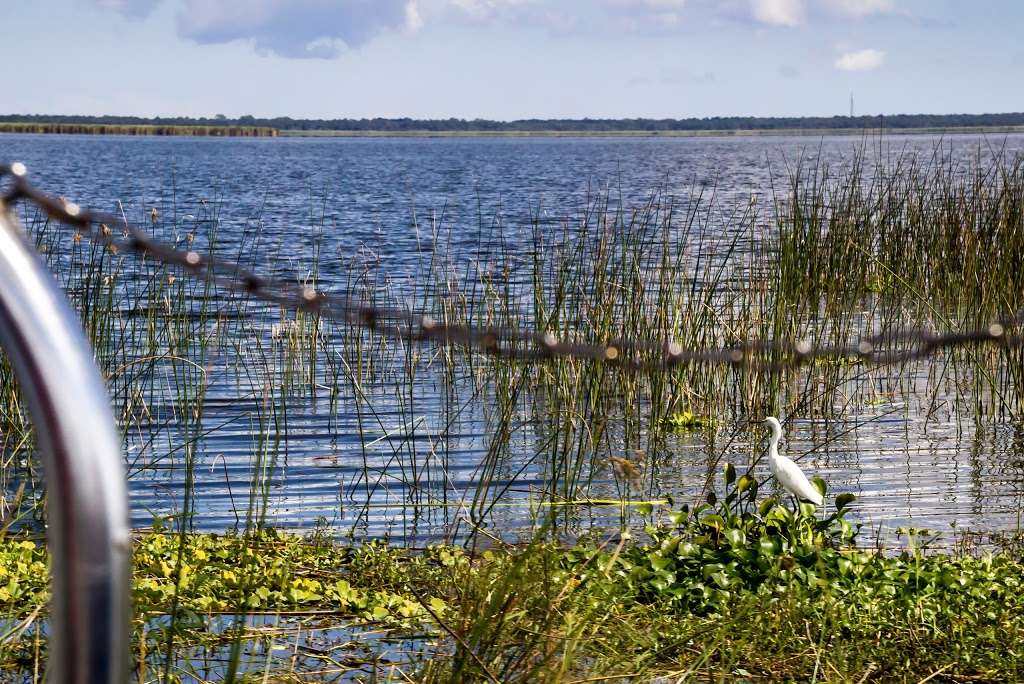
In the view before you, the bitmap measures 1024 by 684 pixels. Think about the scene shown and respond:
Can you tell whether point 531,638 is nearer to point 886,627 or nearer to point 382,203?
point 886,627

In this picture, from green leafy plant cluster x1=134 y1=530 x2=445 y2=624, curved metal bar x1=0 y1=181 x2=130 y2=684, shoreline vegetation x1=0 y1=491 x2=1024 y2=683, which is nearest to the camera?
curved metal bar x1=0 y1=181 x2=130 y2=684

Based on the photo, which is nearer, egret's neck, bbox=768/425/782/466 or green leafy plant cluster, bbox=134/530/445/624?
green leafy plant cluster, bbox=134/530/445/624

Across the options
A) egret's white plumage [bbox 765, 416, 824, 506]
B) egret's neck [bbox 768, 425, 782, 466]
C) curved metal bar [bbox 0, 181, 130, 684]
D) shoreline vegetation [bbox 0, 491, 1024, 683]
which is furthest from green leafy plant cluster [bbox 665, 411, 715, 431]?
curved metal bar [bbox 0, 181, 130, 684]

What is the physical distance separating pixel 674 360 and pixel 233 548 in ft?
8.93

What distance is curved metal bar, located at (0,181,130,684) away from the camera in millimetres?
739

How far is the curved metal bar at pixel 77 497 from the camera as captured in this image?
2.42ft

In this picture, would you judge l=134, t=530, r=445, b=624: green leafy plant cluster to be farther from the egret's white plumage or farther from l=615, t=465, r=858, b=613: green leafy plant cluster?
the egret's white plumage

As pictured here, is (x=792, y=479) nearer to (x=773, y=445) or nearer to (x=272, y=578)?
(x=773, y=445)

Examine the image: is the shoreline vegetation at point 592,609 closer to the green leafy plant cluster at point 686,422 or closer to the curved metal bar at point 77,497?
the curved metal bar at point 77,497

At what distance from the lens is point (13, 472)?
5.06 meters

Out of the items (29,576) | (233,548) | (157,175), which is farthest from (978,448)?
(157,175)

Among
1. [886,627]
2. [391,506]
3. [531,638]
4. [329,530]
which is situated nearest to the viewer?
[531,638]

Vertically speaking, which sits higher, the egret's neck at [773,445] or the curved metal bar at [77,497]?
the curved metal bar at [77,497]

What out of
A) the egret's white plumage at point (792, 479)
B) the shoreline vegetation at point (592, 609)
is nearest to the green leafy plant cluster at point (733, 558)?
the shoreline vegetation at point (592, 609)
